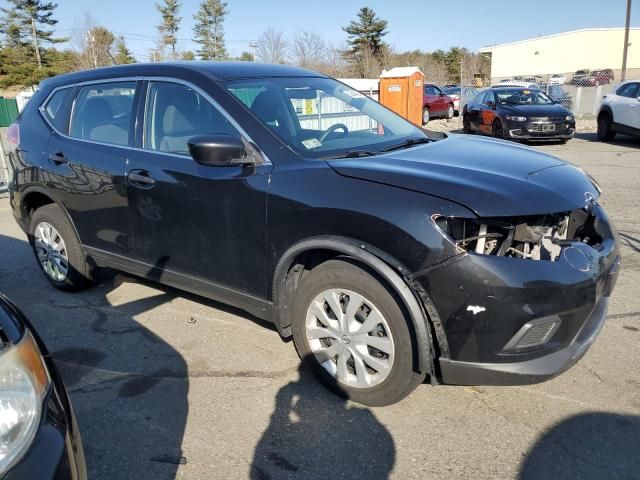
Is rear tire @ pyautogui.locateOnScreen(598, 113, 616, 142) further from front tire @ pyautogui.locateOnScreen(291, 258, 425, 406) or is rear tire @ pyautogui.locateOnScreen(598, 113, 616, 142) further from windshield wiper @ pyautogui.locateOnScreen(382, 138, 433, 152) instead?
front tire @ pyautogui.locateOnScreen(291, 258, 425, 406)

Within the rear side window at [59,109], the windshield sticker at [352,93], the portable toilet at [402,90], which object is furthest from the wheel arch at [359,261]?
the portable toilet at [402,90]

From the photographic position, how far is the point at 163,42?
5844 centimetres

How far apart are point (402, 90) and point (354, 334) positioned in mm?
12496

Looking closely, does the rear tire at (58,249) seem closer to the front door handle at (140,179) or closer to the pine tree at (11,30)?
the front door handle at (140,179)

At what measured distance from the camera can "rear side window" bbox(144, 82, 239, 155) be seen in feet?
11.4

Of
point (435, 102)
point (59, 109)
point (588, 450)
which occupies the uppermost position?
point (59, 109)

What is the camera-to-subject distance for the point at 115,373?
11.3 feet

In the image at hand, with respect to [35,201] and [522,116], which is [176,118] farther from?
[522,116]

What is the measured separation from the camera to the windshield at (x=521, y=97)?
14641mm

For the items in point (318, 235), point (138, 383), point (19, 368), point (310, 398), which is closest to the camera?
point (19, 368)

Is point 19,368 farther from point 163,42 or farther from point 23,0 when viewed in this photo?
point 163,42

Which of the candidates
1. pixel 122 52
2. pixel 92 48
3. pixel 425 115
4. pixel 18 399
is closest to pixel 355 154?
pixel 18 399

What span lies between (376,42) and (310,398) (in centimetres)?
6109

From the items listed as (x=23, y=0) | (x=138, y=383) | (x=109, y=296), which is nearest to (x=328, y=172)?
(x=138, y=383)
